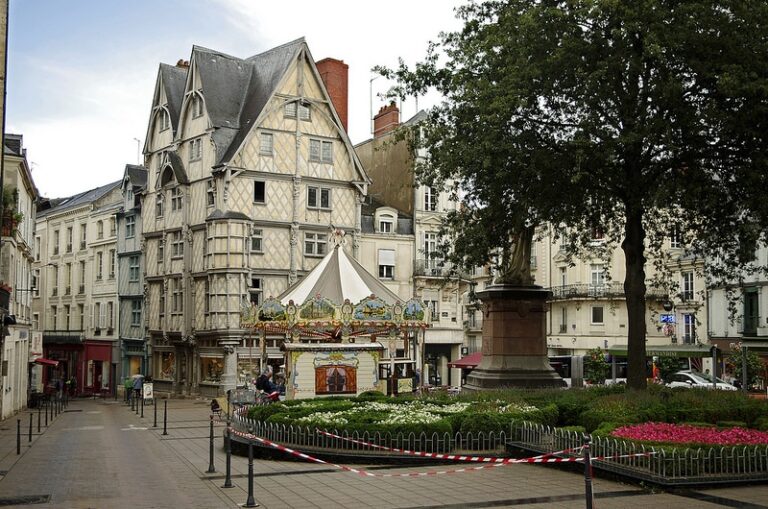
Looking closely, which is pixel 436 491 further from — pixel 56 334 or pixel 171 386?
pixel 56 334

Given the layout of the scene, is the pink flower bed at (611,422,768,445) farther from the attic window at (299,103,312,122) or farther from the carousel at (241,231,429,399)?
the attic window at (299,103,312,122)

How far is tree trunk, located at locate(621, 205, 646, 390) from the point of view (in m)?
20.9

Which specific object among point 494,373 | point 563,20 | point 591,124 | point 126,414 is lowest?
point 126,414

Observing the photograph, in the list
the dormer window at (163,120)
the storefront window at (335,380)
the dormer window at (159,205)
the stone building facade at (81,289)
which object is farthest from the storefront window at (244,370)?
the storefront window at (335,380)

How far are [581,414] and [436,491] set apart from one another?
5159 millimetres

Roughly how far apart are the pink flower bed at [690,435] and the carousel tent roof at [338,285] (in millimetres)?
14307

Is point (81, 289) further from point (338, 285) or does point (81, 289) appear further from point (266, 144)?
point (338, 285)

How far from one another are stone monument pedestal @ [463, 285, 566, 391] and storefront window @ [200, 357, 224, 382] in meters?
20.9

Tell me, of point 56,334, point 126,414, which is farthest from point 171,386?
point 56,334

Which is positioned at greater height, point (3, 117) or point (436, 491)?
point (3, 117)

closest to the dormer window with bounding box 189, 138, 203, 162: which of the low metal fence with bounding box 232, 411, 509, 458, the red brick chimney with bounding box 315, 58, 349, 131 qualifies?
the red brick chimney with bounding box 315, 58, 349, 131

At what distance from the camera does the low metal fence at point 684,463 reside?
13.1m

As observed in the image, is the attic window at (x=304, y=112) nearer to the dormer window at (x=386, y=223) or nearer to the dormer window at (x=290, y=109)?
the dormer window at (x=290, y=109)

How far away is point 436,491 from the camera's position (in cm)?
1330
